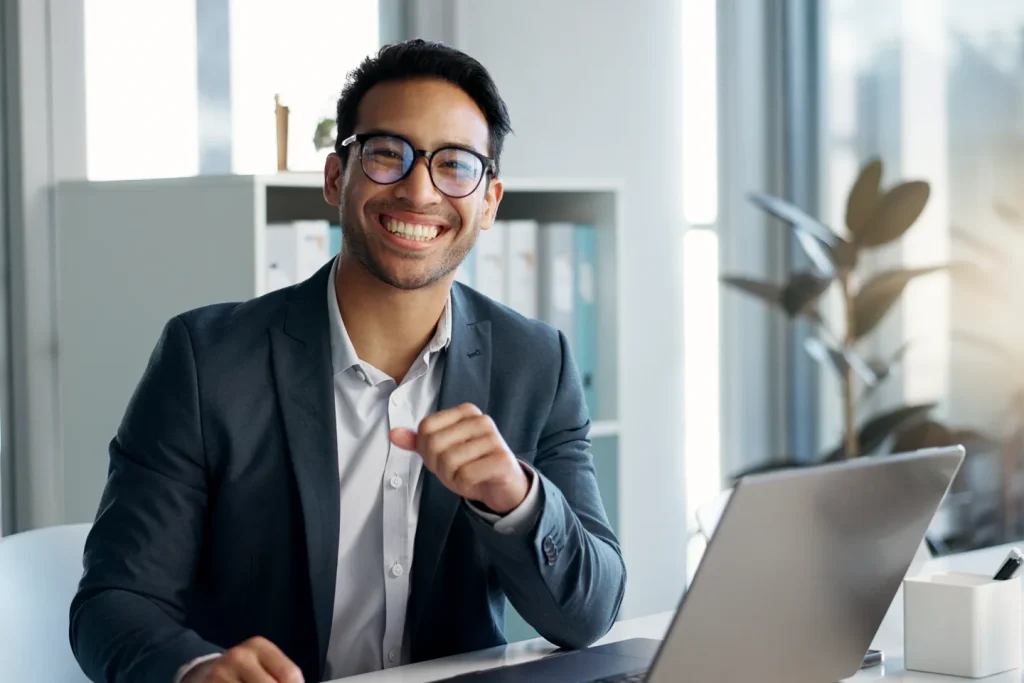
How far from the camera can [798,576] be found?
1192 millimetres

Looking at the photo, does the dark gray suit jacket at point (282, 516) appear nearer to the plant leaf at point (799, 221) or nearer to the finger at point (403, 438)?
the finger at point (403, 438)

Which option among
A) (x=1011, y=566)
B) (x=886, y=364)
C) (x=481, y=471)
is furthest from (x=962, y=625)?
(x=886, y=364)

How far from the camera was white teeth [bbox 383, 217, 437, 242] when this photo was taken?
5.62 ft

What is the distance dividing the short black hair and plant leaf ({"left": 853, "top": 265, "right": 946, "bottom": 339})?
198 centimetres

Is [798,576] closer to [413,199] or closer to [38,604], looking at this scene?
[413,199]

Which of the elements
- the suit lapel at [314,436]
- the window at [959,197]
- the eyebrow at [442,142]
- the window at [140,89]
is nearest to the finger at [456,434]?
the suit lapel at [314,436]

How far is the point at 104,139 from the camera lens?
2854 millimetres

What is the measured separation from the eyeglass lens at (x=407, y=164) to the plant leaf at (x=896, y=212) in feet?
6.62

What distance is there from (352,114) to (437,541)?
1.95 ft

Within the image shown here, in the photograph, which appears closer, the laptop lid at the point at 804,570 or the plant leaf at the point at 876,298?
the laptop lid at the point at 804,570

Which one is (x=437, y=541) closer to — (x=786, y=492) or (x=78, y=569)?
(x=78, y=569)

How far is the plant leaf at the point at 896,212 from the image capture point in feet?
11.3

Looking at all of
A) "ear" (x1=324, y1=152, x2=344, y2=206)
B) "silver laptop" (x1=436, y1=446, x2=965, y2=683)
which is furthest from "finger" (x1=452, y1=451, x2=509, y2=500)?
"ear" (x1=324, y1=152, x2=344, y2=206)

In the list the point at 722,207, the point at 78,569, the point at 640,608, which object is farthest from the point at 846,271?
the point at 78,569
